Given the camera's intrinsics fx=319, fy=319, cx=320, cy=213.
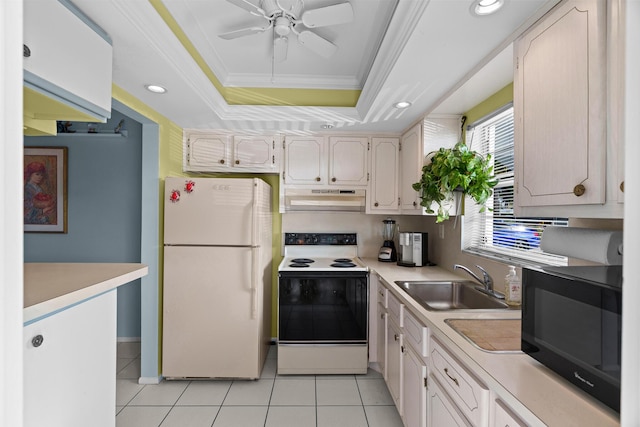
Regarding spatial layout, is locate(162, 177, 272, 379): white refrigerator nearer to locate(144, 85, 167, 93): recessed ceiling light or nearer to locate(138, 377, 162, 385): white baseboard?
locate(138, 377, 162, 385): white baseboard

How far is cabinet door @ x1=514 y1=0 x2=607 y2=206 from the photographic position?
3.16ft

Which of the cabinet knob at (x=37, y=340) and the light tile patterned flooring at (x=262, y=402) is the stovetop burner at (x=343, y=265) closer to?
the light tile patterned flooring at (x=262, y=402)

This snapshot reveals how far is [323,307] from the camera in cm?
266

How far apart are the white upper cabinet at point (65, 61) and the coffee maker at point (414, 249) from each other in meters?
2.41

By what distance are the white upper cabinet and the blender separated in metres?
2.50

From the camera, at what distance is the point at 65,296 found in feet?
3.38

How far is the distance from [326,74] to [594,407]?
2.52 metres

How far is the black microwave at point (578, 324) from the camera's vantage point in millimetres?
789

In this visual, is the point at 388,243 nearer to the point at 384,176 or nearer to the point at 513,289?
the point at 384,176

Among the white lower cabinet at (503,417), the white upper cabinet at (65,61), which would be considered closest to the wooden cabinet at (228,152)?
the white upper cabinet at (65,61)

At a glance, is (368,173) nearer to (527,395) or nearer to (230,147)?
(230,147)

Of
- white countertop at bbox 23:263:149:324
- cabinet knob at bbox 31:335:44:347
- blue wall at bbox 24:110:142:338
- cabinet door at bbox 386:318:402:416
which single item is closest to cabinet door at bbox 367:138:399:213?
cabinet door at bbox 386:318:402:416
